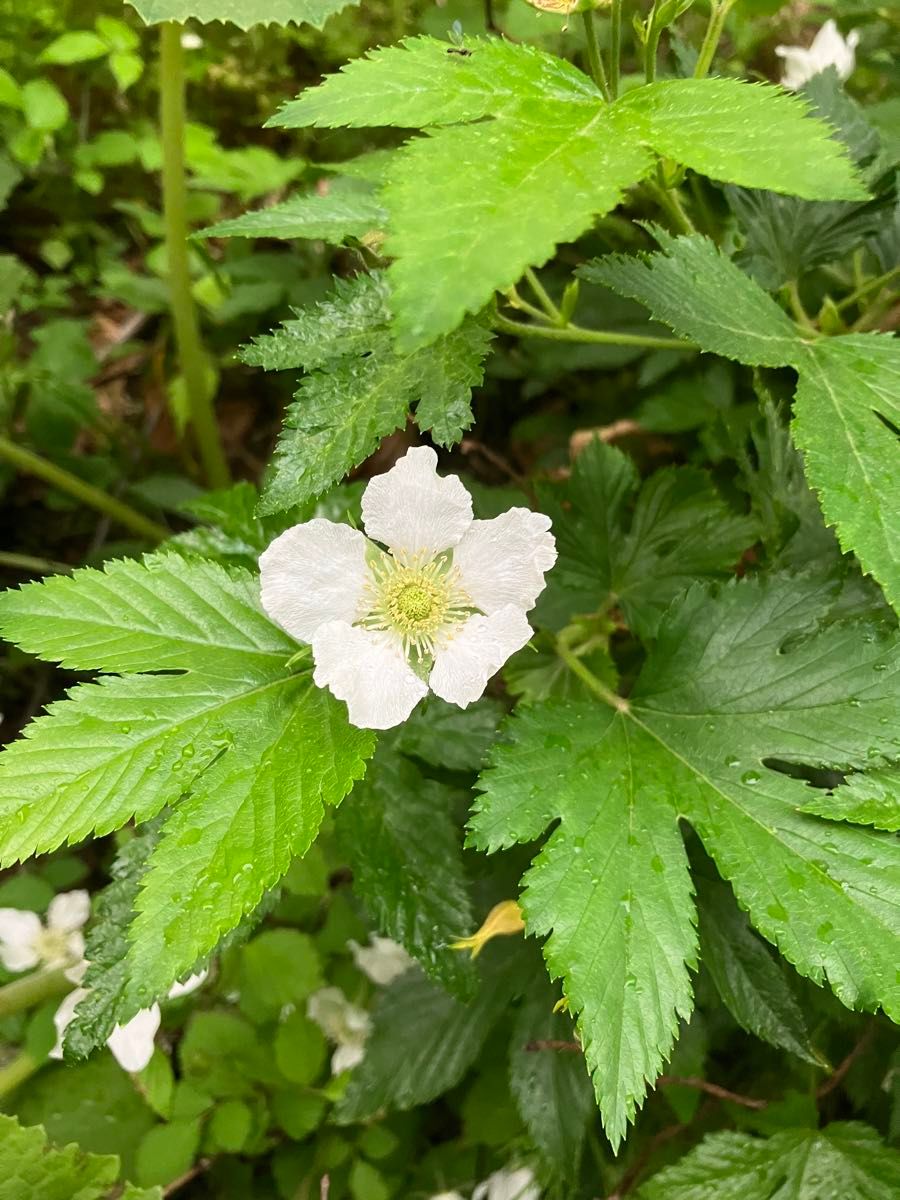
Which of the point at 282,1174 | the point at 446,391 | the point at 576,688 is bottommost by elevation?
the point at 282,1174

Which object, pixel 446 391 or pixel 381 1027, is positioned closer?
pixel 446 391

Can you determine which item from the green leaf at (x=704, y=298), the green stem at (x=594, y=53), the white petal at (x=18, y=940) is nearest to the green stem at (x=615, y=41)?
the green stem at (x=594, y=53)

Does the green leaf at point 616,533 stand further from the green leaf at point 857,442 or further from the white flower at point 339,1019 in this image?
the white flower at point 339,1019

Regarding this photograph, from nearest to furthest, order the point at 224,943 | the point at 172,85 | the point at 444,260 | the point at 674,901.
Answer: the point at 444,260, the point at 674,901, the point at 224,943, the point at 172,85

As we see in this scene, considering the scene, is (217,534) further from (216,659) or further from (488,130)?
(488,130)

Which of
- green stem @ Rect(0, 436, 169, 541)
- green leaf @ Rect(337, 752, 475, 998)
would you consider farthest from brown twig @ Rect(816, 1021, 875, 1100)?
green stem @ Rect(0, 436, 169, 541)

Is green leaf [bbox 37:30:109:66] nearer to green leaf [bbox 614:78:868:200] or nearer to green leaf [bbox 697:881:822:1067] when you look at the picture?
green leaf [bbox 614:78:868:200]

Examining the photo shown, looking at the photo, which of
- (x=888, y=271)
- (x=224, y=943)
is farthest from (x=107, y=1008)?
(x=888, y=271)
